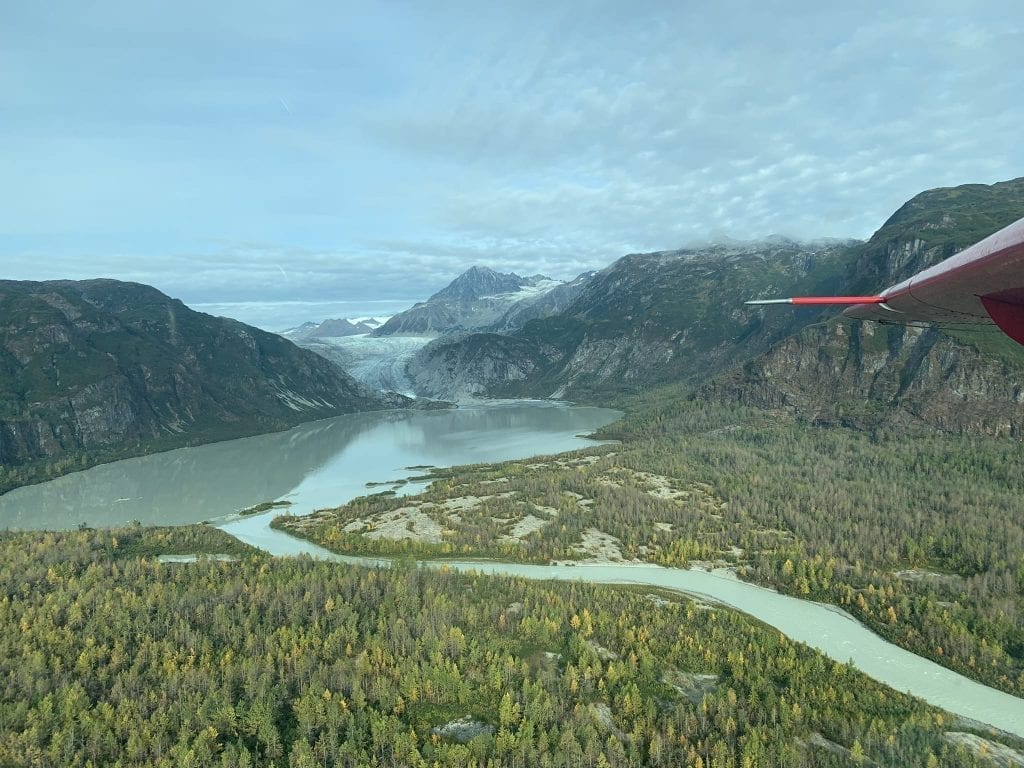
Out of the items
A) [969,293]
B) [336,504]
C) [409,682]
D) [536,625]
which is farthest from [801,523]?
[969,293]

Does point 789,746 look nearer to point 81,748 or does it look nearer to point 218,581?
point 81,748

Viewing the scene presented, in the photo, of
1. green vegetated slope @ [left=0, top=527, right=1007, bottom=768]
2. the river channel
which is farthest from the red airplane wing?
the river channel

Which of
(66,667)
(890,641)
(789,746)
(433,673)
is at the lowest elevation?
(890,641)

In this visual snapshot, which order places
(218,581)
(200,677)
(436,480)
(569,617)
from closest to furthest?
(200,677) < (569,617) < (218,581) < (436,480)

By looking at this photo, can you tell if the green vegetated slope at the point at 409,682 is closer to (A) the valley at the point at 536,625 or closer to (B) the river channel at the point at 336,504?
(A) the valley at the point at 536,625

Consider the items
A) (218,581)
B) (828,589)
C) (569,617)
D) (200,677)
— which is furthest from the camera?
(828,589)

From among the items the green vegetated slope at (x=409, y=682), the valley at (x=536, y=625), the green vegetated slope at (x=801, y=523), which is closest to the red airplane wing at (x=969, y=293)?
the valley at (x=536, y=625)

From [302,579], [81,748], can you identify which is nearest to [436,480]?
[302,579]

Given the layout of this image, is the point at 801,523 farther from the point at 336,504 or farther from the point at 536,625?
the point at 336,504
